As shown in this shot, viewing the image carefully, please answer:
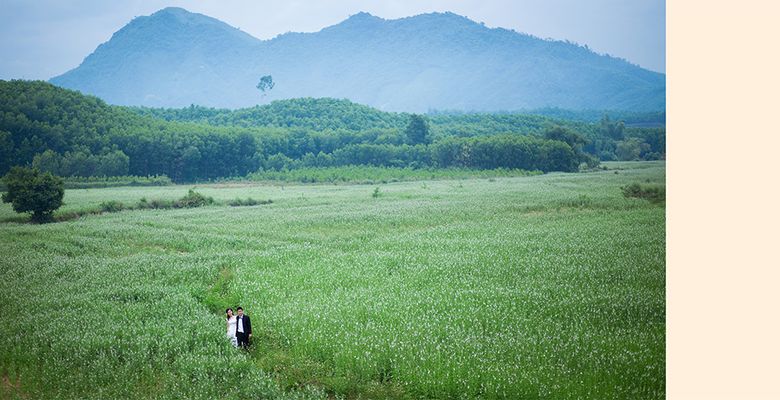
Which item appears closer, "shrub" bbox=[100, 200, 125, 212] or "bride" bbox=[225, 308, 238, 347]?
"bride" bbox=[225, 308, 238, 347]

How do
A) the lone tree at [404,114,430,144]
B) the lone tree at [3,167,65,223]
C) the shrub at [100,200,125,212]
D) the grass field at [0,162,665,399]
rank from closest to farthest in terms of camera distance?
the grass field at [0,162,665,399]
the lone tree at [3,167,65,223]
the shrub at [100,200,125,212]
the lone tree at [404,114,430,144]

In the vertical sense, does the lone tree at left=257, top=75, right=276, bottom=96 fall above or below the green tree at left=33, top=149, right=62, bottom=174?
above

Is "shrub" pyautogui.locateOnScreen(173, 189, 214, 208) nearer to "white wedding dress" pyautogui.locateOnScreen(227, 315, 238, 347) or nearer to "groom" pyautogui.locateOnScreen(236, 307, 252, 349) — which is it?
"white wedding dress" pyautogui.locateOnScreen(227, 315, 238, 347)

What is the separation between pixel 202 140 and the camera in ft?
36.2

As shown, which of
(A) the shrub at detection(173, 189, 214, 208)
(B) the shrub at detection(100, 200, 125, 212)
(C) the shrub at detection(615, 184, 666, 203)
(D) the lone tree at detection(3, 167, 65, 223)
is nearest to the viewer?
(D) the lone tree at detection(3, 167, 65, 223)

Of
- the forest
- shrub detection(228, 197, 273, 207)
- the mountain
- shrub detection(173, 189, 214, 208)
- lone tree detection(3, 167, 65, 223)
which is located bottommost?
shrub detection(228, 197, 273, 207)

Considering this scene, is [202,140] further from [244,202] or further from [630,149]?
[630,149]

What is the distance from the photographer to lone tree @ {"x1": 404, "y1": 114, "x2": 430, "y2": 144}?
34031mm

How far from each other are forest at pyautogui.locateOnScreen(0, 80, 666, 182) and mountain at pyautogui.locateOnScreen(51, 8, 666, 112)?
0.48 metres

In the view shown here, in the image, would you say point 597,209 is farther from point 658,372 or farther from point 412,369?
point 412,369

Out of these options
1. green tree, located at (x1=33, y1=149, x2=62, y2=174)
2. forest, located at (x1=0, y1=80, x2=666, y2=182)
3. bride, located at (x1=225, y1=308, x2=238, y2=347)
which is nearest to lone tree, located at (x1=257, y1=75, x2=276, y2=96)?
forest, located at (x1=0, y1=80, x2=666, y2=182)
